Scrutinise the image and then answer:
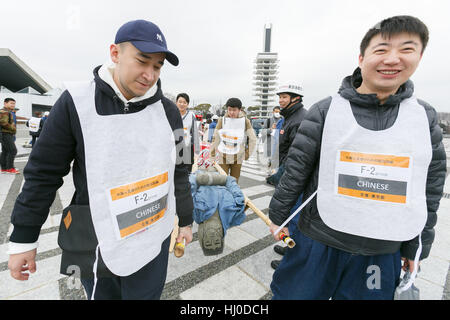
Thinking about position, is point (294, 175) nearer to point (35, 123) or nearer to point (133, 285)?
→ point (133, 285)

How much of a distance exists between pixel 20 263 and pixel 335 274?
179cm

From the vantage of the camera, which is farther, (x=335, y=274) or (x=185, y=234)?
(x=185, y=234)

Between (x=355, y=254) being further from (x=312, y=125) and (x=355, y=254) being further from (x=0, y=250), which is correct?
(x=0, y=250)

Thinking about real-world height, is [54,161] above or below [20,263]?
above

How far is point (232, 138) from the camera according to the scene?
4.40 m

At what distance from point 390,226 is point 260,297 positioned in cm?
140

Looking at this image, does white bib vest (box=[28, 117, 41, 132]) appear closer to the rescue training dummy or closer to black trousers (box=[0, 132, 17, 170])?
black trousers (box=[0, 132, 17, 170])

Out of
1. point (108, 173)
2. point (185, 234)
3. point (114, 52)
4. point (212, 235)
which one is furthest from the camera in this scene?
point (212, 235)

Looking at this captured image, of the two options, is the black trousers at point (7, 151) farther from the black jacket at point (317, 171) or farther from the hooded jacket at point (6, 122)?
the black jacket at point (317, 171)

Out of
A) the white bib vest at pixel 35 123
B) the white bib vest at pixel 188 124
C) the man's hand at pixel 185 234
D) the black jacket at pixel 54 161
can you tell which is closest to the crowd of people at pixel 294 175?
the black jacket at pixel 54 161

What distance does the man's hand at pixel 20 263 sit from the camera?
1064mm

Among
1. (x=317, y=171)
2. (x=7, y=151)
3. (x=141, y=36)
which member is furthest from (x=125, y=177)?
(x=7, y=151)

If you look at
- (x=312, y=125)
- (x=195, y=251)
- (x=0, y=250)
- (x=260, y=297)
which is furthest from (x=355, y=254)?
(x=0, y=250)
